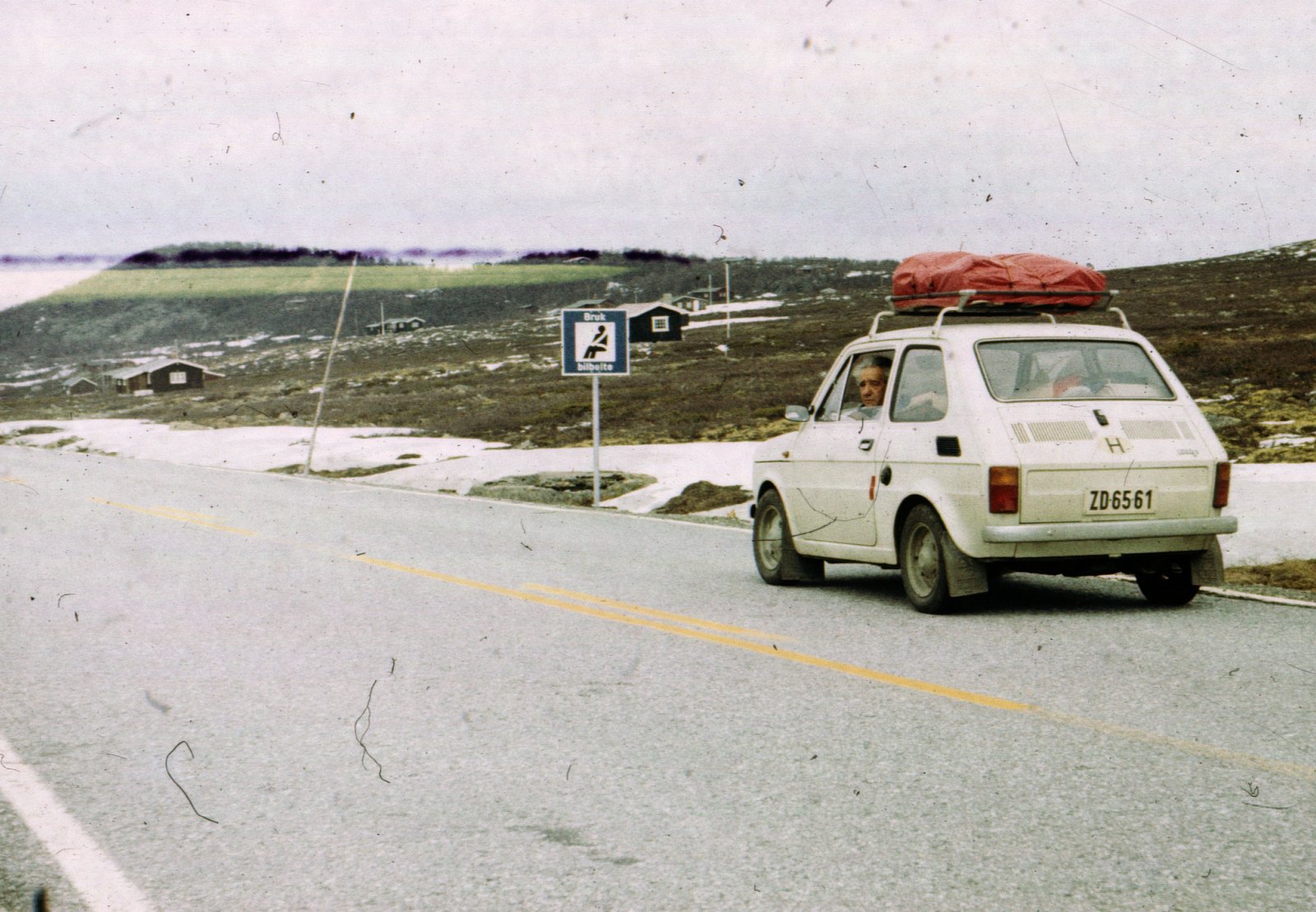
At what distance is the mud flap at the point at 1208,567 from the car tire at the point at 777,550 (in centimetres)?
266

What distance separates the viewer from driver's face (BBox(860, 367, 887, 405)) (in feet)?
30.1

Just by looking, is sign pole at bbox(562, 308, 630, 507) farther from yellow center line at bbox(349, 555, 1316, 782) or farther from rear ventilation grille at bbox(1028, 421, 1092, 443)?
rear ventilation grille at bbox(1028, 421, 1092, 443)

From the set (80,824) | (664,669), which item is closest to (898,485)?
(664,669)

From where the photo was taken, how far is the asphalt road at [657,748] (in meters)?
→ 3.74

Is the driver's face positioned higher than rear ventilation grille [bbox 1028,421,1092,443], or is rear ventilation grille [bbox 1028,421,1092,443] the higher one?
the driver's face

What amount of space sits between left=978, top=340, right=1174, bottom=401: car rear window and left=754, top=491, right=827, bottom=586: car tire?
220 centimetres

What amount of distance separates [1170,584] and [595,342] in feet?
43.4

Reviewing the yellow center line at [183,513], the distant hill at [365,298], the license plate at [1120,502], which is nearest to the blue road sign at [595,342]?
the yellow center line at [183,513]

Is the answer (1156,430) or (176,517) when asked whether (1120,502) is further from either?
(176,517)

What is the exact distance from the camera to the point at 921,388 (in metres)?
8.55

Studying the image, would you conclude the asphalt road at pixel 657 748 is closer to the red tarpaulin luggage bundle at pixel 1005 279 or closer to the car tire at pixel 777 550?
the car tire at pixel 777 550

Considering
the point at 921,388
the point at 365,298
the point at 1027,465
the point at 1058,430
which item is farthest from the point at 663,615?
the point at 365,298

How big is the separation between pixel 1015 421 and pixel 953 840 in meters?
4.28

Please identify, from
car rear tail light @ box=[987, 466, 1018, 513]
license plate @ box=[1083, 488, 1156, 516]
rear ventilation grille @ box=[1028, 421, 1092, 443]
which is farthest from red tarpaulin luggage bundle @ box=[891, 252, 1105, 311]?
license plate @ box=[1083, 488, 1156, 516]
